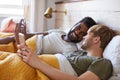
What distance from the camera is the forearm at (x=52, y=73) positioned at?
1363mm

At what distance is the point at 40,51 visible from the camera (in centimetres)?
214

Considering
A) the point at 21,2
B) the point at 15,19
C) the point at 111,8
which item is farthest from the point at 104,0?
the point at 21,2

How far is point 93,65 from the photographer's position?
4.72 ft

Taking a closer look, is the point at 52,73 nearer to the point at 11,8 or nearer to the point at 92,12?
the point at 92,12

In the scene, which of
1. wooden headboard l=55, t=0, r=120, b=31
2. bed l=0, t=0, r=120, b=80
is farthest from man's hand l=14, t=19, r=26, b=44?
wooden headboard l=55, t=0, r=120, b=31

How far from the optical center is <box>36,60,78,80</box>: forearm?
1.36 m

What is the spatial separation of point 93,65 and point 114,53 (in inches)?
8.4

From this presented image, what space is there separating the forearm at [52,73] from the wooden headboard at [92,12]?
0.71 m

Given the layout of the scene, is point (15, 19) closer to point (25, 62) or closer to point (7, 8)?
point (7, 8)

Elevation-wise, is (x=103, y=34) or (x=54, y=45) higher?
(x=103, y=34)

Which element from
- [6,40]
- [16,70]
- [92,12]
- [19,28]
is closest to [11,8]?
[6,40]

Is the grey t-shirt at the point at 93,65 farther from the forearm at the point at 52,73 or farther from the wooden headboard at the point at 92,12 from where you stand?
the wooden headboard at the point at 92,12

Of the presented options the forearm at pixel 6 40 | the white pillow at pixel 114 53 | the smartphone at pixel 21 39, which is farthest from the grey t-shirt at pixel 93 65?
the forearm at pixel 6 40

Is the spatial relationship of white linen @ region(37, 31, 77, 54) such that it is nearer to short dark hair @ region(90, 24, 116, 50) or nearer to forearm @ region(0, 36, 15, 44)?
forearm @ region(0, 36, 15, 44)
